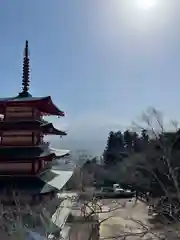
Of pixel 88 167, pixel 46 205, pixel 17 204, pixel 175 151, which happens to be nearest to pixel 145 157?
pixel 175 151

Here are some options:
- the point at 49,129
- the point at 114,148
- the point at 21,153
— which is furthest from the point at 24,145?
the point at 114,148

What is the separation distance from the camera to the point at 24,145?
988cm

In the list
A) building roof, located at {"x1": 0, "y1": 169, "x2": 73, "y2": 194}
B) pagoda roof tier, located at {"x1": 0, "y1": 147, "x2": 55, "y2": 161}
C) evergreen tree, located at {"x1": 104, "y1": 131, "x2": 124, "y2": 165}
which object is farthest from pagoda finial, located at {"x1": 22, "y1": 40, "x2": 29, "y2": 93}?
evergreen tree, located at {"x1": 104, "y1": 131, "x2": 124, "y2": 165}

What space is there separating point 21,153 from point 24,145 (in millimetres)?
341

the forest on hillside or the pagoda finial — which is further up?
the pagoda finial

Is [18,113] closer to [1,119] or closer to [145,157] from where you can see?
[1,119]

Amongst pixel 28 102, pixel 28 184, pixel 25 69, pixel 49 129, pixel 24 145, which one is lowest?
pixel 28 184

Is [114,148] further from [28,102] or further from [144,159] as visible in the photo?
[28,102]

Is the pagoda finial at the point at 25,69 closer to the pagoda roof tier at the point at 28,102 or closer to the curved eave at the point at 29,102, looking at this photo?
the pagoda roof tier at the point at 28,102

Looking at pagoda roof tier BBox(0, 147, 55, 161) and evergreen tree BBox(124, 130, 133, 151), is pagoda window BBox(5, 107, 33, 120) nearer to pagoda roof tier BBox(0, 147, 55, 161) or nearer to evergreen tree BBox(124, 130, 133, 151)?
pagoda roof tier BBox(0, 147, 55, 161)

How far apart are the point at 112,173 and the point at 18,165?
58.8ft

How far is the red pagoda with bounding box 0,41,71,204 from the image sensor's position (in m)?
9.36

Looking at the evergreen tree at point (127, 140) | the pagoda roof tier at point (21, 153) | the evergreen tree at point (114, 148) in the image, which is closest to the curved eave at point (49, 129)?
the pagoda roof tier at point (21, 153)

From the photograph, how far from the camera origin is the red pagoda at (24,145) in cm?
936
